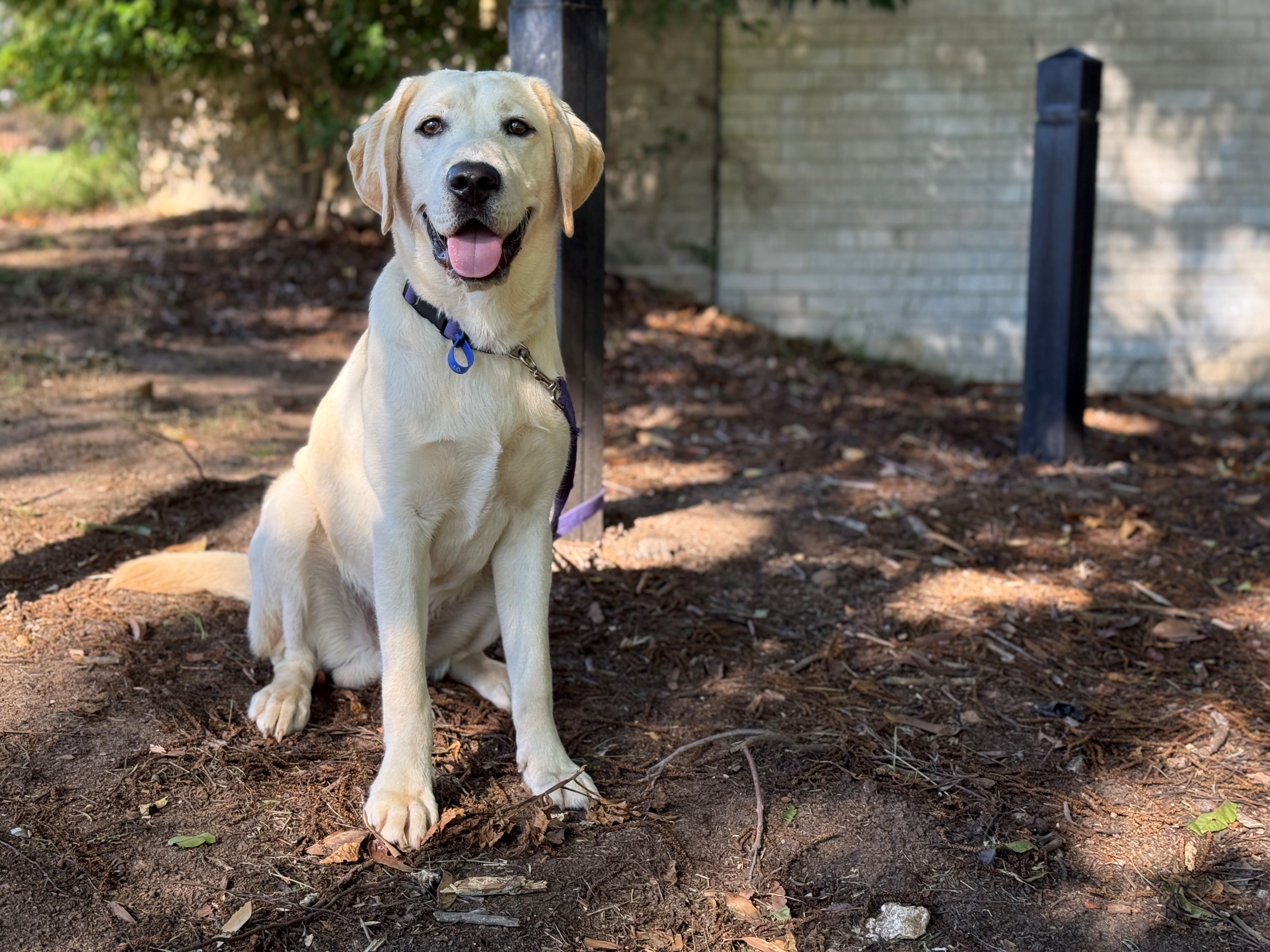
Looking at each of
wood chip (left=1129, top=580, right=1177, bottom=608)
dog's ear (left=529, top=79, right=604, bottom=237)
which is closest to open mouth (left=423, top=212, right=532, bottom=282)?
dog's ear (left=529, top=79, right=604, bottom=237)

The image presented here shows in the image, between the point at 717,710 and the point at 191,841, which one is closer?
the point at 191,841

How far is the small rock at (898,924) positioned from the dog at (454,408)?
0.71 m

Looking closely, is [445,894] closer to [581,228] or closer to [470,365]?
[470,365]

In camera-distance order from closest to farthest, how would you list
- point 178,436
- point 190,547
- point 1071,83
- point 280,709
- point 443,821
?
point 443,821, point 280,709, point 190,547, point 178,436, point 1071,83

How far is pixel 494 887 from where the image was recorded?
2.38 metres

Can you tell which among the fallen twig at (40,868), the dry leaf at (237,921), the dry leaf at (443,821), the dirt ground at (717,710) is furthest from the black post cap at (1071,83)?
the fallen twig at (40,868)

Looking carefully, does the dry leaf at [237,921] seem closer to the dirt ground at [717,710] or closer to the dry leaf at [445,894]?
the dirt ground at [717,710]

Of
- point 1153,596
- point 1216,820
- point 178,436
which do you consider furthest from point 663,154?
point 1216,820

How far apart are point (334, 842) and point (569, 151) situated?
1679 mm

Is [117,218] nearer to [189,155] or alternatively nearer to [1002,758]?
[189,155]

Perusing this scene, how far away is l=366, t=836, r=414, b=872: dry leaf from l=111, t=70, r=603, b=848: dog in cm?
2

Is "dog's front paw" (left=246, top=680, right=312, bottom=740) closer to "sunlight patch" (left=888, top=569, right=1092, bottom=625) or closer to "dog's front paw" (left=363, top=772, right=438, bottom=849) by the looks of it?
"dog's front paw" (left=363, top=772, right=438, bottom=849)

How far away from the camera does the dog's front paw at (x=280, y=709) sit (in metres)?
2.91

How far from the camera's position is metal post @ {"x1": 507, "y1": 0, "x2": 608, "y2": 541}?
3844 millimetres
